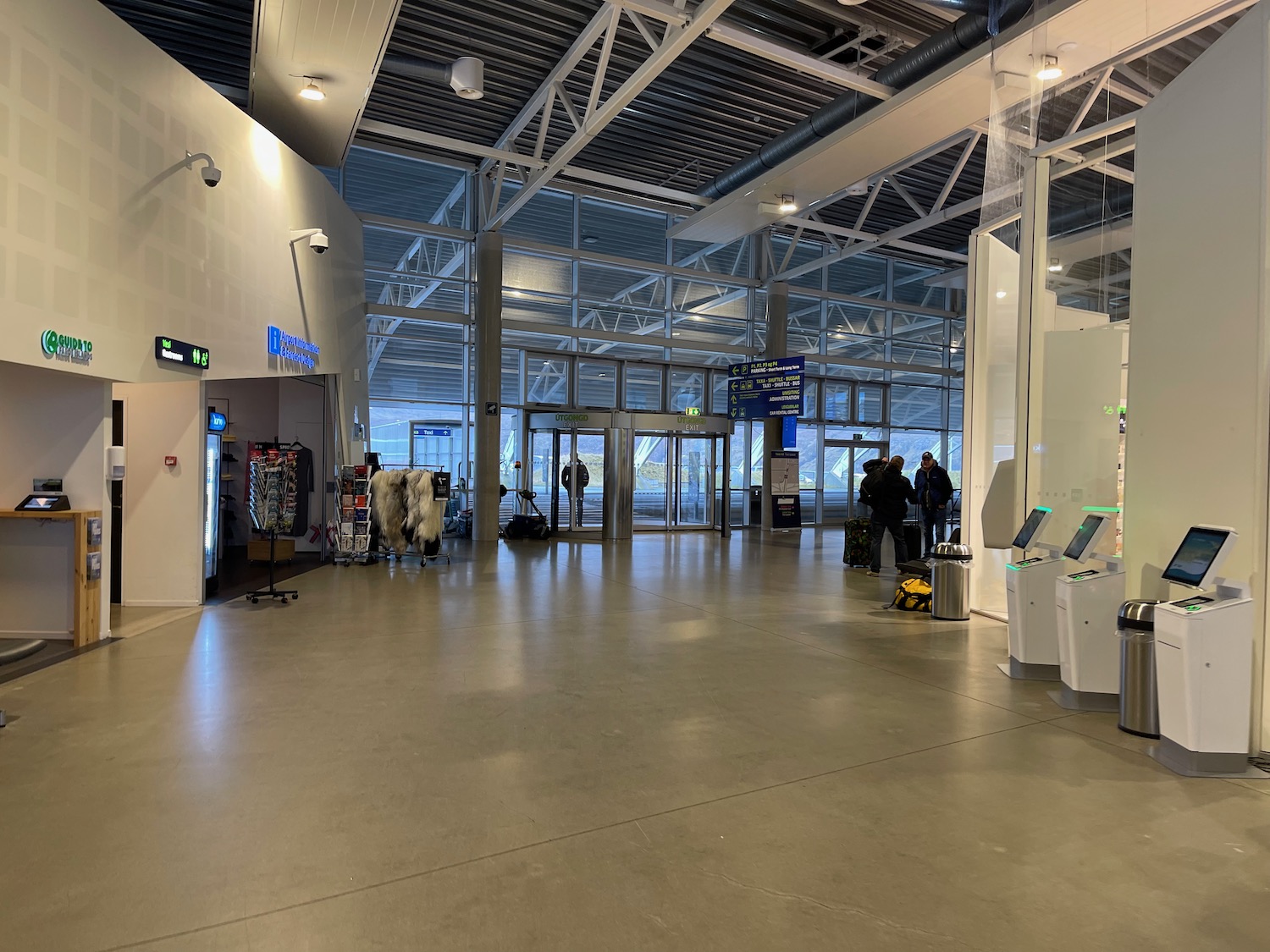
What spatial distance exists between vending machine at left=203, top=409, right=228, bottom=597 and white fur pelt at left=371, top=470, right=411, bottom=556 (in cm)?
230

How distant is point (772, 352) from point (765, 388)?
1.86 metres

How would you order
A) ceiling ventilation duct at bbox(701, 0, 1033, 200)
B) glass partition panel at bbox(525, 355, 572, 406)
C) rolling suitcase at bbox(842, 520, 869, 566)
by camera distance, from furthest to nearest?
glass partition panel at bbox(525, 355, 572, 406), rolling suitcase at bbox(842, 520, 869, 566), ceiling ventilation duct at bbox(701, 0, 1033, 200)

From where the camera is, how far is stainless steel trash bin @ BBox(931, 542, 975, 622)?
727 cm

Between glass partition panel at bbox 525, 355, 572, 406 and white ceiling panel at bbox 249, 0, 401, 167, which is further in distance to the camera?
glass partition panel at bbox 525, 355, 572, 406

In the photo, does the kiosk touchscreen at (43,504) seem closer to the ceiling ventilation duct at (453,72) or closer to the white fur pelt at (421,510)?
the white fur pelt at (421,510)

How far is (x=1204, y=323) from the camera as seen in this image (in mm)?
4098

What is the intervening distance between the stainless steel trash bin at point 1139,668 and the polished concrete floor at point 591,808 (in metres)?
0.17

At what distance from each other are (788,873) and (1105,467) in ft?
17.2

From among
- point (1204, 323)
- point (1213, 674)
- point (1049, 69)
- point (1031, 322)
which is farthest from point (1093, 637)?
point (1049, 69)

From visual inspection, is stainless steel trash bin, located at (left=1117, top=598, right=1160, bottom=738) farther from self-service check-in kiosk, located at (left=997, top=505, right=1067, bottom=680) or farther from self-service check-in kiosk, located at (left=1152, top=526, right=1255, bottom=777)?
self-service check-in kiosk, located at (left=997, top=505, right=1067, bottom=680)

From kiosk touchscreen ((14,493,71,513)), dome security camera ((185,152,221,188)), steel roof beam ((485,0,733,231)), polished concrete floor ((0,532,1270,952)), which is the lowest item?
polished concrete floor ((0,532,1270,952))

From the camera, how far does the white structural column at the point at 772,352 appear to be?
54.5 ft

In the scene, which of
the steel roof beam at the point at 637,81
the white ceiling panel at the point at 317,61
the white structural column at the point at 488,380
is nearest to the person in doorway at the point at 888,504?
the steel roof beam at the point at 637,81

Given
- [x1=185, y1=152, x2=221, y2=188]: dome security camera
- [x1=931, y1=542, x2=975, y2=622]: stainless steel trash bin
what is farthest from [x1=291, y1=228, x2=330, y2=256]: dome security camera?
[x1=931, y1=542, x2=975, y2=622]: stainless steel trash bin
